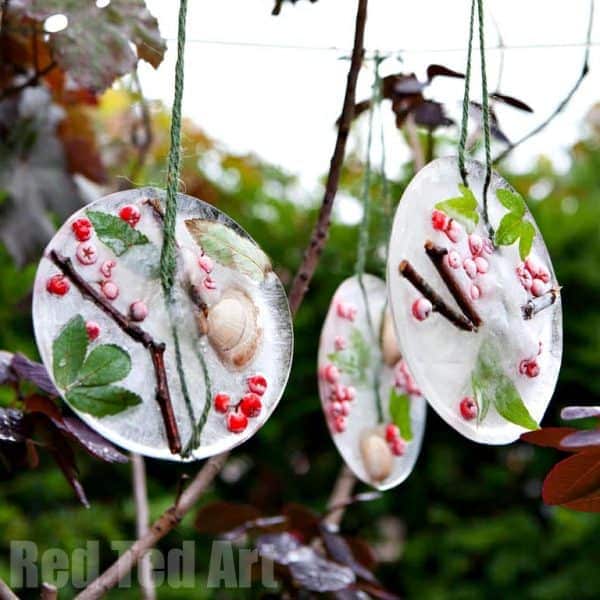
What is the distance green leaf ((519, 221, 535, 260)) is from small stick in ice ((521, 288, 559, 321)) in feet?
0.11

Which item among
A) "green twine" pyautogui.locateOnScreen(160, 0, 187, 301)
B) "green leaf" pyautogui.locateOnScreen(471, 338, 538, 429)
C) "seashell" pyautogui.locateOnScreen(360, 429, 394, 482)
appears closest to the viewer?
"green twine" pyautogui.locateOnScreen(160, 0, 187, 301)

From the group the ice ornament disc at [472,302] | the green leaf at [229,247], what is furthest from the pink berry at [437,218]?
the green leaf at [229,247]

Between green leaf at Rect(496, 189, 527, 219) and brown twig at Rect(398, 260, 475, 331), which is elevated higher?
green leaf at Rect(496, 189, 527, 219)

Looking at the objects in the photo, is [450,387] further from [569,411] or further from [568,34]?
[568,34]

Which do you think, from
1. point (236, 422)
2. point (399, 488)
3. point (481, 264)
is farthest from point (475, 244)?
point (399, 488)

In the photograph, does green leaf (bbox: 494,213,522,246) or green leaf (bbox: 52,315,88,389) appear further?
green leaf (bbox: 494,213,522,246)

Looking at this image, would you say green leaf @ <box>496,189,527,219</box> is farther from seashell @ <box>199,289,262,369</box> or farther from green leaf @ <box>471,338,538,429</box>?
seashell @ <box>199,289,262,369</box>

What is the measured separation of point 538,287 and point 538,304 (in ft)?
0.04

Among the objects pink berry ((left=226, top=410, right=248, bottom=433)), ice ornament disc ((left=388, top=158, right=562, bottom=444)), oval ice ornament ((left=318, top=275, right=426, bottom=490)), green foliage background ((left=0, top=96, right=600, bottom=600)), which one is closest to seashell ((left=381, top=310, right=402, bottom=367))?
oval ice ornament ((left=318, top=275, right=426, bottom=490))

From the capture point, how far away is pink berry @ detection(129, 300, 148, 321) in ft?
1.88

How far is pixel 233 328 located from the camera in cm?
60

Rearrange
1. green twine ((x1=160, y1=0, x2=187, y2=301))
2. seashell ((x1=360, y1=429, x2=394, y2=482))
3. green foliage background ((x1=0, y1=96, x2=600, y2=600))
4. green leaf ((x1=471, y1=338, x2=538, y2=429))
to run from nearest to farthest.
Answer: green twine ((x1=160, y1=0, x2=187, y2=301)) → green leaf ((x1=471, y1=338, x2=538, y2=429)) → seashell ((x1=360, y1=429, x2=394, y2=482)) → green foliage background ((x1=0, y1=96, x2=600, y2=600))

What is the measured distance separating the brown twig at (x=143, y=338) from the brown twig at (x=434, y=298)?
177 mm

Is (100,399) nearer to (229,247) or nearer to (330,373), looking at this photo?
(229,247)
